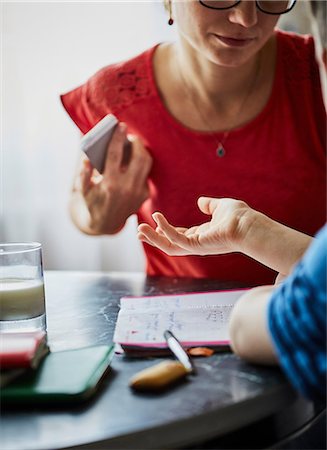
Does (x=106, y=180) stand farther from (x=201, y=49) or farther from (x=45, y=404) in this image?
(x=45, y=404)

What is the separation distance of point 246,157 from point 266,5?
34cm

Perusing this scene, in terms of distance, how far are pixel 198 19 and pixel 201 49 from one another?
0.07 meters

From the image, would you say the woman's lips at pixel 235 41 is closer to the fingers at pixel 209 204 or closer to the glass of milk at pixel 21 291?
the fingers at pixel 209 204

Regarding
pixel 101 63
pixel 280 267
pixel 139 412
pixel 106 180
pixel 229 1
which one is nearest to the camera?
pixel 139 412

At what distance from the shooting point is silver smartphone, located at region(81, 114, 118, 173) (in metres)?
1.44

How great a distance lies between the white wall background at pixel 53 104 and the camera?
2.55 m

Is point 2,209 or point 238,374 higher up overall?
point 238,374

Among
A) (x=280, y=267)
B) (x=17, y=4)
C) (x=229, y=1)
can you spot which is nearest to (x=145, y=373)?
(x=280, y=267)

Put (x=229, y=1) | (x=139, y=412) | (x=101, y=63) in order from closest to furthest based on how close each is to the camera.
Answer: (x=139, y=412)
(x=229, y=1)
(x=101, y=63)

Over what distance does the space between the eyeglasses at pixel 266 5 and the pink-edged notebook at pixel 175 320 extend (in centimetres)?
53

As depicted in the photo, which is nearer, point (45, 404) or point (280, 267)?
point (45, 404)

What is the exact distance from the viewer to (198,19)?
137cm

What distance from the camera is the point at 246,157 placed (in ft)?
5.15

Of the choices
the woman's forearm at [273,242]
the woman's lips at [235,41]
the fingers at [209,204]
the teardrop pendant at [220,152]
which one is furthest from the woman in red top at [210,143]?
the woman's forearm at [273,242]
